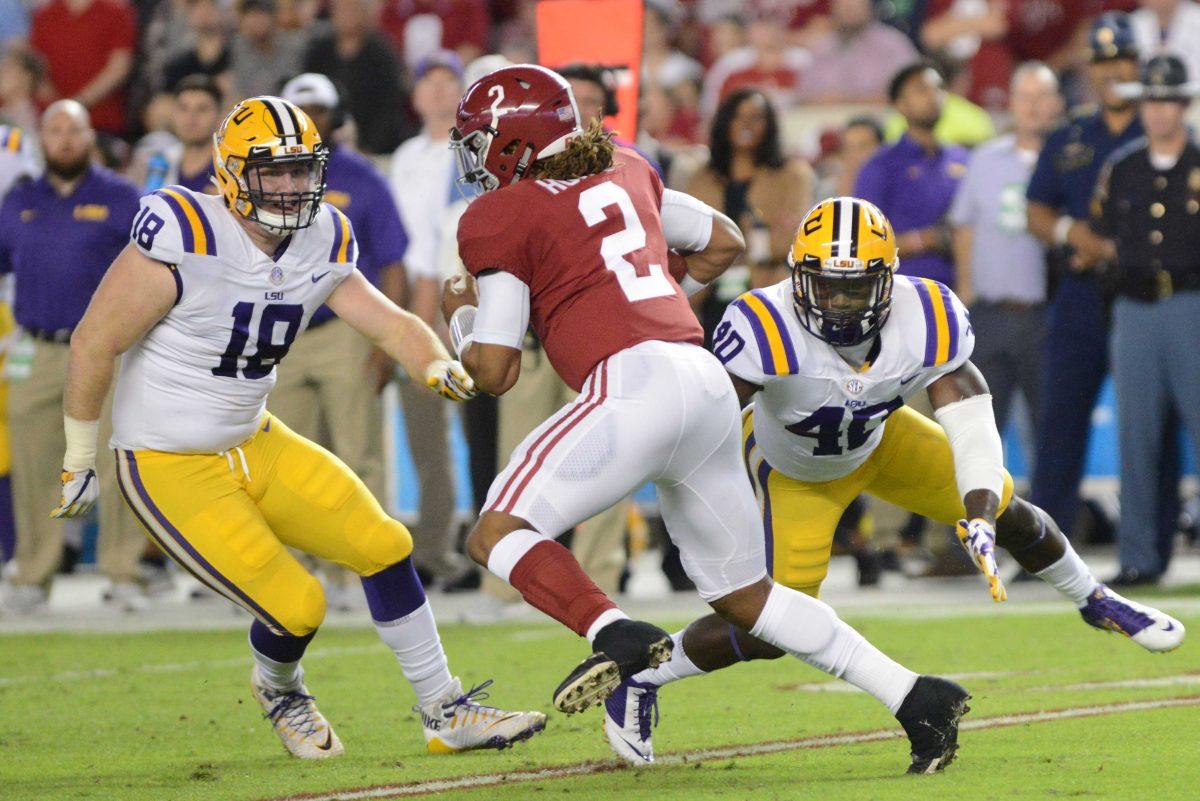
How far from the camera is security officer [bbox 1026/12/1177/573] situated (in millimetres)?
8859

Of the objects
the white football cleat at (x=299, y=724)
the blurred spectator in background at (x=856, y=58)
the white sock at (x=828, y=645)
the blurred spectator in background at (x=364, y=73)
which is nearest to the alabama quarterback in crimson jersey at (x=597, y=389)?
the white sock at (x=828, y=645)

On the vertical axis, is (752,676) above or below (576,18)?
below

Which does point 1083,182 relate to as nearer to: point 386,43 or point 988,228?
point 988,228

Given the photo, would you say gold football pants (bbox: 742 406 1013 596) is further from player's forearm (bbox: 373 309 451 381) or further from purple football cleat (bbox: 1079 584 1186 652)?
player's forearm (bbox: 373 309 451 381)

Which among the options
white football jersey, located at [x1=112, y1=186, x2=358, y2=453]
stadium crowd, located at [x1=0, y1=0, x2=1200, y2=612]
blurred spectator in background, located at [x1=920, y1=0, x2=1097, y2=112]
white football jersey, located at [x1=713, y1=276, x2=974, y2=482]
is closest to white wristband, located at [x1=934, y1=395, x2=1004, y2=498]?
white football jersey, located at [x1=713, y1=276, x2=974, y2=482]

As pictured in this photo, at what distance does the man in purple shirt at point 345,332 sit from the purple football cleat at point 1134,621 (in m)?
3.91

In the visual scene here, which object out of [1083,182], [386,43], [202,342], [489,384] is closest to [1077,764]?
[489,384]

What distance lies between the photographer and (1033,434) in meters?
9.52

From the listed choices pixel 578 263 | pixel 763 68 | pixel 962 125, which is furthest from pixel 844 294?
pixel 763 68

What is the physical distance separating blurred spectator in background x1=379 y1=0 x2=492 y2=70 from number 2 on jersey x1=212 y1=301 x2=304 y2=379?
7685mm

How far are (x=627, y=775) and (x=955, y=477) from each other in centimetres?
116

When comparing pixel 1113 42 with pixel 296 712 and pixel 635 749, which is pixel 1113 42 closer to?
pixel 635 749

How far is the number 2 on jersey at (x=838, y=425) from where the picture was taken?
16.3 feet

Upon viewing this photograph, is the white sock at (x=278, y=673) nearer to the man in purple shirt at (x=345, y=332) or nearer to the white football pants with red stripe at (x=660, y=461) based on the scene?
the white football pants with red stripe at (x=660, y=461)
